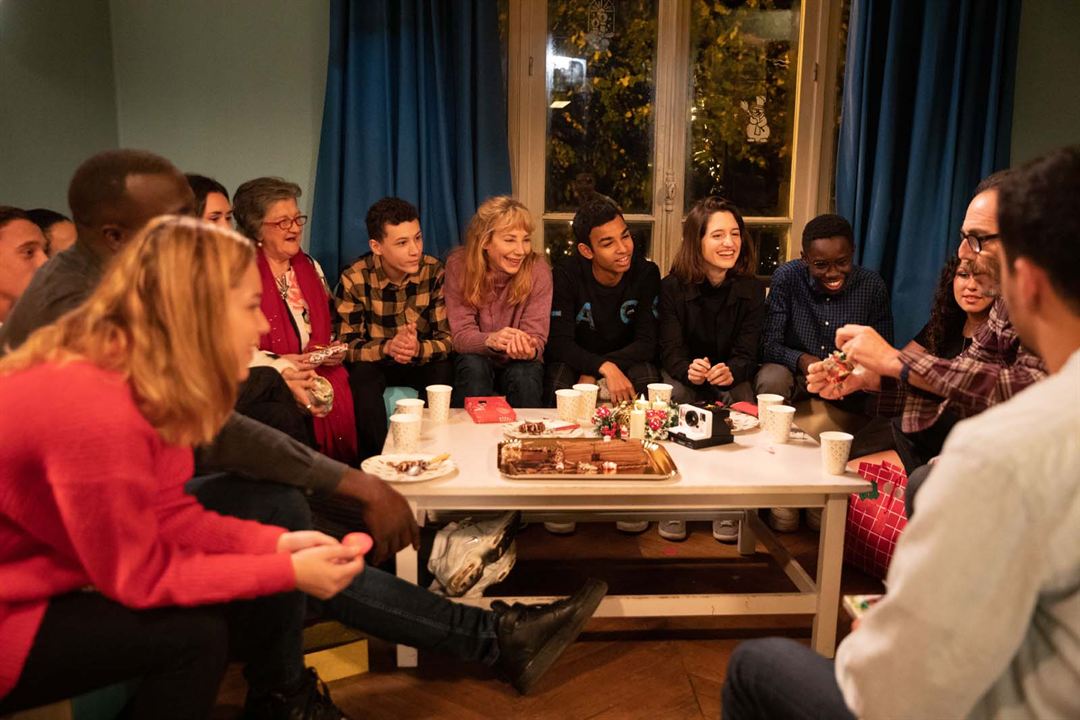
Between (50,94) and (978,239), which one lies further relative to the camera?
(50,94)

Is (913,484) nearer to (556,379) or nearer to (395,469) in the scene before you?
(395,469)

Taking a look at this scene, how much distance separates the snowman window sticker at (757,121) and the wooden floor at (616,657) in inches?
77.3

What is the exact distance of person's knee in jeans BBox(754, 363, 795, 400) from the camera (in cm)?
316

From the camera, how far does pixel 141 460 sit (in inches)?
44.1

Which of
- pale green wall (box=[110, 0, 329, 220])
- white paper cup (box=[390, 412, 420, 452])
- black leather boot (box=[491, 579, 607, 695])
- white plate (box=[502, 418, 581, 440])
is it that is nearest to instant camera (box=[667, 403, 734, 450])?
white plate (box=[502, 418, 581, 440])

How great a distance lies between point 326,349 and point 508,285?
2.54ft

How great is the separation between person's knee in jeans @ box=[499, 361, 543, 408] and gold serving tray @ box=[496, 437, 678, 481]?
0.93m

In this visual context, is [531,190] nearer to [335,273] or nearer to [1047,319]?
[335,273]

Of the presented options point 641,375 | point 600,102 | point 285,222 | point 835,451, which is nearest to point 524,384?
point 641,375

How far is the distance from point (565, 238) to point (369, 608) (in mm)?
2543

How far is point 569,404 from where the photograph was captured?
2.46 metres

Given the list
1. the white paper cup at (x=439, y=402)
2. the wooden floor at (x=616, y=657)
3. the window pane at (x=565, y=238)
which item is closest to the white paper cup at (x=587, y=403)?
the white paper cup at (x=439, y=402)

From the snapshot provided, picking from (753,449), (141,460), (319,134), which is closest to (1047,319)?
(141,460)

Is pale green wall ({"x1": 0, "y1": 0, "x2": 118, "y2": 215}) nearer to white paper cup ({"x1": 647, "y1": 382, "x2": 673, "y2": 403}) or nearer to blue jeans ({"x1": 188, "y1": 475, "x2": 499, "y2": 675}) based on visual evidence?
blue jeans ({"x1": 188, "y1": 475, "x2": 499, "y2": 675})
